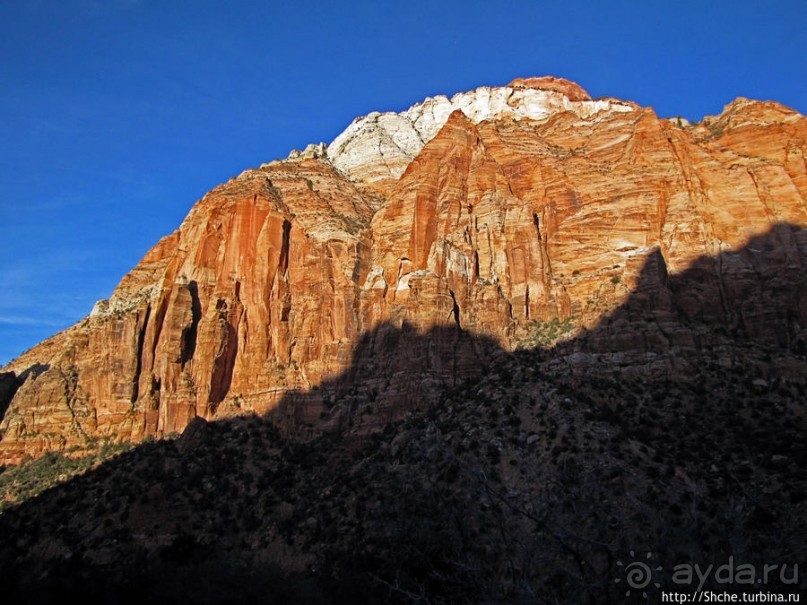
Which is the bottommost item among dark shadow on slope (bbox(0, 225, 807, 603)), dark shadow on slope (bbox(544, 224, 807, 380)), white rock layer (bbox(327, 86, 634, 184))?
dark shadow on slope (bbox(0, 225, 807, 603))

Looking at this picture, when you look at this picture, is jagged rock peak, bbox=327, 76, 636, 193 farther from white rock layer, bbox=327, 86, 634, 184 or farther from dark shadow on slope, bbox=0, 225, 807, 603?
dark shadow on slope, bbox=0, 225, 807, 603

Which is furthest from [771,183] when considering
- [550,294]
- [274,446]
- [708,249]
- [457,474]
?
[274,446]

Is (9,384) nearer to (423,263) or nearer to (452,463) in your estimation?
(423,263)

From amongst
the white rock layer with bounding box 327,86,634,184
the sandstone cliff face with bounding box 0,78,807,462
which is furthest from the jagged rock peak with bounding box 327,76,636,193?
the sandstone cliff face with bounding box 0,78,807,462

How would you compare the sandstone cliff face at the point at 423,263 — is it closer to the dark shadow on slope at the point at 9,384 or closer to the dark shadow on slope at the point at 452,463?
the dark shadow on slope at the point at 452,463

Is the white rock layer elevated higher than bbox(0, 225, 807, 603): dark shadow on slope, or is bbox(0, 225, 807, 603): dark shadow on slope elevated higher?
the white rock layer

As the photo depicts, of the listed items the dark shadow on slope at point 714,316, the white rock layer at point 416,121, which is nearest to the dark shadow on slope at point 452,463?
the dark shadow on slope at point 714,316

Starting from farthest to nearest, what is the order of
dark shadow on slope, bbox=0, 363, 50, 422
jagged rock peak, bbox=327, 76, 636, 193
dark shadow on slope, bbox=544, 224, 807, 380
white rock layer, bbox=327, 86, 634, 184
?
white rock layer, bbox=327, 86, 634, 184 → jagged rock peak, bbox=327, 76, 636, 193 → dark shadow on slope, bbox=0, 363, 50, 422 → dark shadow on slope, bbox=544, 224, 807, 380

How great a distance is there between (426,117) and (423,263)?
86414mm

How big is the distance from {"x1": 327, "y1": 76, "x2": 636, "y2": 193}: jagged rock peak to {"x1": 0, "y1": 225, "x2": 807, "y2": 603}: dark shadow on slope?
157 ft

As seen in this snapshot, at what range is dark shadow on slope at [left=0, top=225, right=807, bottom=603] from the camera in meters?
40.2

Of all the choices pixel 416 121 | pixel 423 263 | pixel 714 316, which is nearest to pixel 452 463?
pixel 714 316

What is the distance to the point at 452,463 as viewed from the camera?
4662 cm

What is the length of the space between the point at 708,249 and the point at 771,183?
1326 cm
